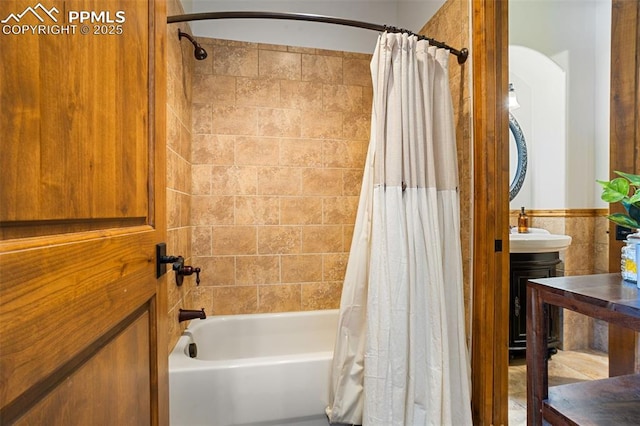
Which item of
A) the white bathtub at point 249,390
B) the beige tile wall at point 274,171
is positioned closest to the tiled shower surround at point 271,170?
the beige tile wall at point 274,171

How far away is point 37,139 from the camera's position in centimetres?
43

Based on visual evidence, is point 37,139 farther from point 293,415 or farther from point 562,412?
point 293,415

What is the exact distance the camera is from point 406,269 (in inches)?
53.1

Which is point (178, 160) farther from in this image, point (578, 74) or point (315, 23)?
point (578, 74)

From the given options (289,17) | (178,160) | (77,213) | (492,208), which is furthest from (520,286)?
(77,213)

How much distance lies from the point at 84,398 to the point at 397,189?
1.22 m

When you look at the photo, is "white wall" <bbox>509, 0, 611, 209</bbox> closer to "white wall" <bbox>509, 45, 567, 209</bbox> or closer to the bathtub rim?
A: "white wall" <bbox>509, 45, 567, 209</bbox>

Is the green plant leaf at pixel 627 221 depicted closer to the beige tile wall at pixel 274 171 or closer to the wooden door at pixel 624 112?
the wooden door at pixel 624 112

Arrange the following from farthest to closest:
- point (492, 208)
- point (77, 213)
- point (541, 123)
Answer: point (541, 123), point (492, 208), point (77, 213)

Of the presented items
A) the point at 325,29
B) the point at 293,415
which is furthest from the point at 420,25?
the point at 293,415

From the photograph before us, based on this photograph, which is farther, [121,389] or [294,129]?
[294,129]

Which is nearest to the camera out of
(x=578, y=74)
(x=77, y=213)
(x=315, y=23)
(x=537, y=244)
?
(x=77, y=213)

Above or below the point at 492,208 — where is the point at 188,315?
below

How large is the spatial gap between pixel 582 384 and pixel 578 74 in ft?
8.78
